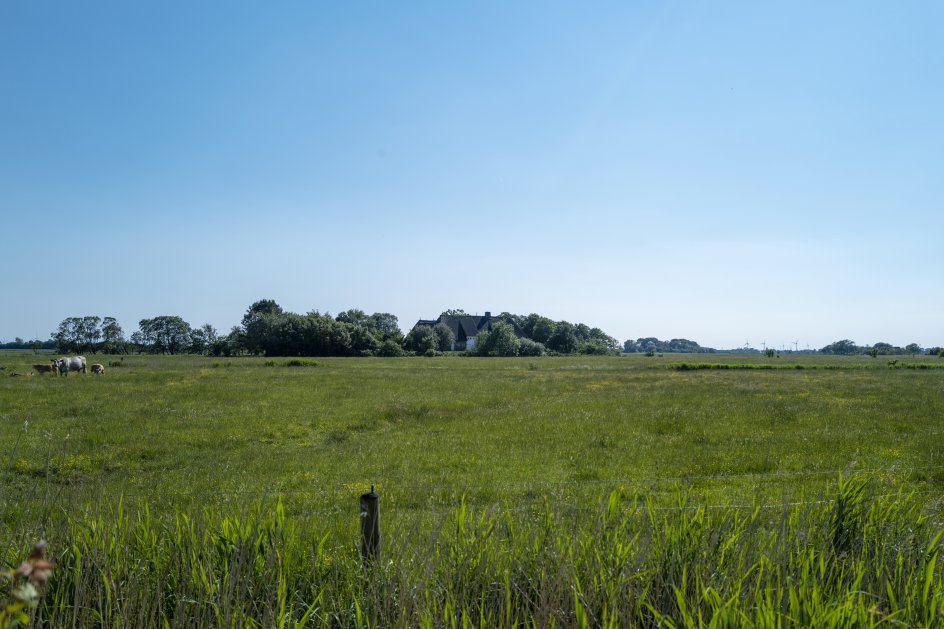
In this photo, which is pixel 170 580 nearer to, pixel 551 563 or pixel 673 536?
pixel 551 563

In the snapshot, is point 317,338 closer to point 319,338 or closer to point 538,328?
point 319,338

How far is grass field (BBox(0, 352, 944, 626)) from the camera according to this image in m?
4.24

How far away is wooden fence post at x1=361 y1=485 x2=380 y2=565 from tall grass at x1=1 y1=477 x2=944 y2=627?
0.49 ft

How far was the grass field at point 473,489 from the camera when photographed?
4238 mm

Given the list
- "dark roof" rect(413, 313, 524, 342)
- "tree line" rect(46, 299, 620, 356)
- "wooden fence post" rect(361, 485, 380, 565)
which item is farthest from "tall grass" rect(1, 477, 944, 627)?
"dark roof" rect(413, 313, 524, 342)

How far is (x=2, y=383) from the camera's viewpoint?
31578 millimetres

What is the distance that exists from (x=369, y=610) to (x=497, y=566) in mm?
1045

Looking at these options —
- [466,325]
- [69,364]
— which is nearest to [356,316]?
[466,325]

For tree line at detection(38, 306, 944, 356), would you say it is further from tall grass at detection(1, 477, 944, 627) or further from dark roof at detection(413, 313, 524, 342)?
tall grass at detection(1, 477, 944, 627)

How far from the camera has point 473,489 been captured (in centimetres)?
1170

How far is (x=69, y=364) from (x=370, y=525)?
1878 inches

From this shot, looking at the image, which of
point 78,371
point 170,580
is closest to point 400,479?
point 170,580

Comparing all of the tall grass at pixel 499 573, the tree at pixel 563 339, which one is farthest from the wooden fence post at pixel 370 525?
the tree at pixel 563 339

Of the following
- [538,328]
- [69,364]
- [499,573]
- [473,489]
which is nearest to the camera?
[499,573]
